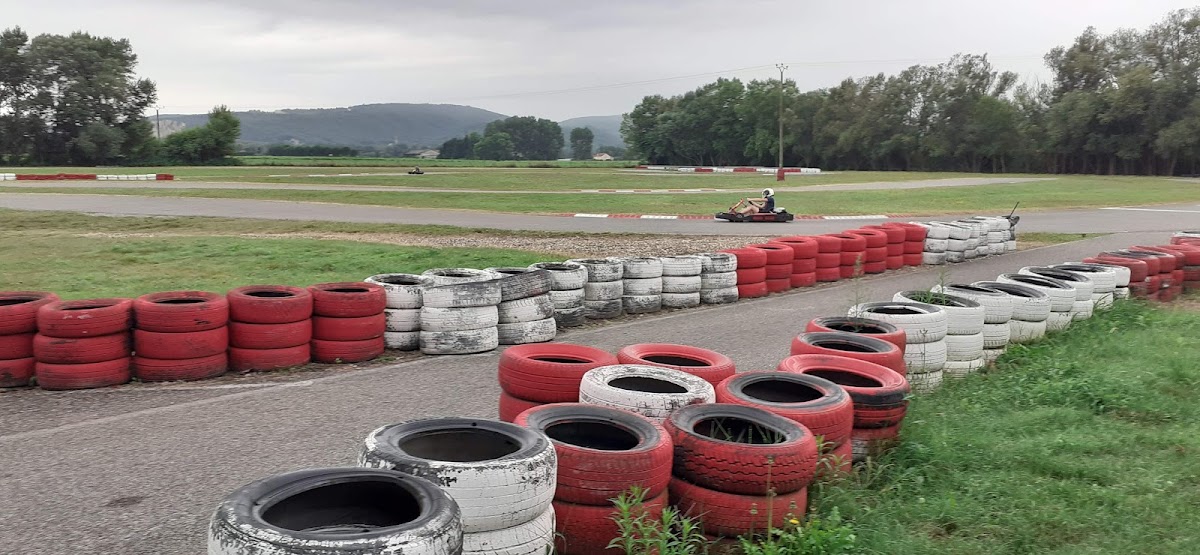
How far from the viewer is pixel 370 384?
6.79 meters

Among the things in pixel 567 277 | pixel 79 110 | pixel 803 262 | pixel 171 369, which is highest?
pixel 79 110

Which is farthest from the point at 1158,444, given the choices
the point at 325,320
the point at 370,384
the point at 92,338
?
the point at 92,338

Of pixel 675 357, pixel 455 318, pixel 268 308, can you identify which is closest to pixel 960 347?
pixel 675 357

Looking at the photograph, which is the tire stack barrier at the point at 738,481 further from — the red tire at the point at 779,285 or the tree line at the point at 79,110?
the tree line at the point at 79,110

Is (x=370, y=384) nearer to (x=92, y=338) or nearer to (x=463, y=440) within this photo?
(x=92, y=338)

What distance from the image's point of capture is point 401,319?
789 centimetres

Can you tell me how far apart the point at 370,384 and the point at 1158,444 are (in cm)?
594

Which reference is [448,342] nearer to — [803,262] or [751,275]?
[751,275]

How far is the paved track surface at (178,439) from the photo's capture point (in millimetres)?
4023

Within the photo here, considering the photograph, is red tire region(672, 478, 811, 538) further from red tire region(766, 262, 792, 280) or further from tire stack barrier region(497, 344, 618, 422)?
red tire region(766, 262, 792, 280)

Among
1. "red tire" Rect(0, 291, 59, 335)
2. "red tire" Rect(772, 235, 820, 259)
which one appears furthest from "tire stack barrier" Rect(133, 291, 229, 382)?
"red tire" Rect(772, 235, 820, 259)

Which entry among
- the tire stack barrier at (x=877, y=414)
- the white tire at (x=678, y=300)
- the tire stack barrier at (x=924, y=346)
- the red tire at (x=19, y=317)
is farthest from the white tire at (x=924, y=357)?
the red tire at (x=19, y=317)

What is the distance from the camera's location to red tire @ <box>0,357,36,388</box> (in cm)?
649

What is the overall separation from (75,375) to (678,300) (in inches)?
268
